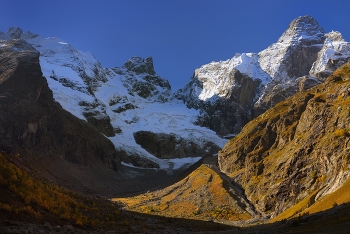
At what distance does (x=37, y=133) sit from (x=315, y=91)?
289 feet

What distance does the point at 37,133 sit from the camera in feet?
389

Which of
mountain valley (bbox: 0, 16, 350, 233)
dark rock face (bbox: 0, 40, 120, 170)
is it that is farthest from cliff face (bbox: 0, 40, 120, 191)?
mountain valley (bbox: 0, 16, 350, 233)

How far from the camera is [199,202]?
62.2 meters

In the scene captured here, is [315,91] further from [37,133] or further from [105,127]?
[105,127]

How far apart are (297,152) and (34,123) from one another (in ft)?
304

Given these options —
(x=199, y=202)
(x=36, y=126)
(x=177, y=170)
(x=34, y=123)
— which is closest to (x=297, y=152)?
(x=199, y=202)

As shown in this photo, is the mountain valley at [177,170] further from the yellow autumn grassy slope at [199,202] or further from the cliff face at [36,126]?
the cliff face at [36,126]

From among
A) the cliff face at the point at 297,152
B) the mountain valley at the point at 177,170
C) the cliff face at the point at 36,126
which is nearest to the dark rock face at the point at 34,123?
the cliff face at the point at 36,126

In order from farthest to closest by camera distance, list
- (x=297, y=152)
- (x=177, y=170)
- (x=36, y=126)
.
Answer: (x=177, y=170), (x=36, y=126), (x=297, y=152)

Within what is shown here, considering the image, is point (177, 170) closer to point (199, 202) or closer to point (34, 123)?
point (34, 123)

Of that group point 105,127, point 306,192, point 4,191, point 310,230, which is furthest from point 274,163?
point 105,127

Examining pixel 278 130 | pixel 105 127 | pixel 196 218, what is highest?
pixel 105 127

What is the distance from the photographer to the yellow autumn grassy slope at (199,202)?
56188 millimetres

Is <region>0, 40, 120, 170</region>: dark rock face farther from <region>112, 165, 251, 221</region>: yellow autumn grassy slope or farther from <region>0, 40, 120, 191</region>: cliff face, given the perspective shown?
<region>112, 165, 251, 221</region>: yellow autumn grassy slope
